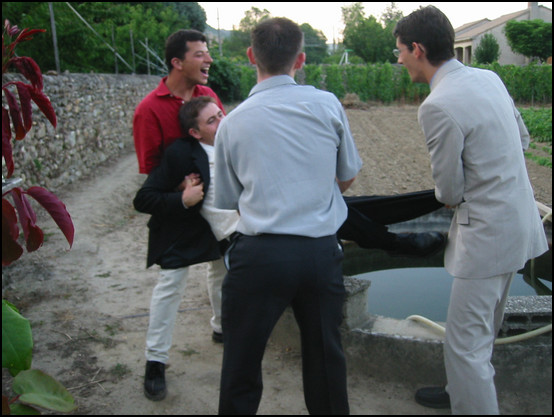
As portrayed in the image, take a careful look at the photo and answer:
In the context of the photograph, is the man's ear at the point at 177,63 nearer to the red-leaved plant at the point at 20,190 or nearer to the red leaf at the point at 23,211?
the red-leaved plant at the point at 20,190

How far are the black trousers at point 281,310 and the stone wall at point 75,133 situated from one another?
4399 mm

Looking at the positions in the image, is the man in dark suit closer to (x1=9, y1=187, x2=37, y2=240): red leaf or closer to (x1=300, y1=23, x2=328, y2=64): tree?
(x1=9, y1=187, x2=37, y2=240): red leaf

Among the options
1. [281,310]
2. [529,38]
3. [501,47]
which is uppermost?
[529,38]

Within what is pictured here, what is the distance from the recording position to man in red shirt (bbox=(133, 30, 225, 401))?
3197mm

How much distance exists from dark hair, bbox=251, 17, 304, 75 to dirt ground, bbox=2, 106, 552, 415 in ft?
5.85

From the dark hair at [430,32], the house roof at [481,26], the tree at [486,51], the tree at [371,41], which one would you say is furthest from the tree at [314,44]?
the dark hair at [430,32]

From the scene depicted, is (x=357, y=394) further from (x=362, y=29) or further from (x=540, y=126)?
(x=362, y=29)

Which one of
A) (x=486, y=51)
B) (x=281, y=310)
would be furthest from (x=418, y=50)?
(x=486, y=51)

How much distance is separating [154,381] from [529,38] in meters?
11.0

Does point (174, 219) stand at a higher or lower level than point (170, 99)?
lower

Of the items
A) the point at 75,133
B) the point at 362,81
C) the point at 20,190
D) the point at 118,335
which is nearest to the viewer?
the point at 20,190

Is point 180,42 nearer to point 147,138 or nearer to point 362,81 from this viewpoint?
point 147,138

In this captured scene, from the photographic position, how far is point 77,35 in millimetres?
13234

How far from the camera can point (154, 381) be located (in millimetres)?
3160
